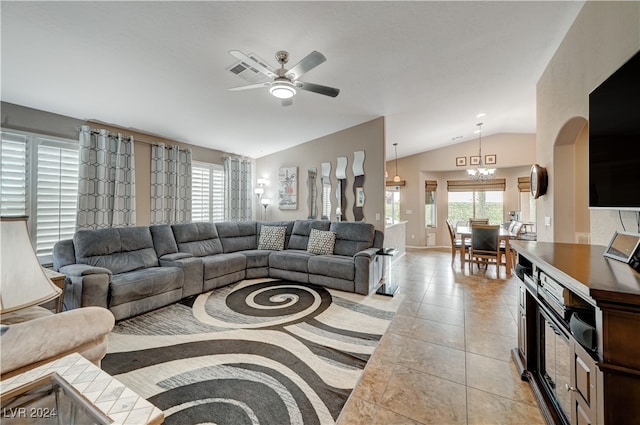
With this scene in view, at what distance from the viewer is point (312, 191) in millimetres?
5598

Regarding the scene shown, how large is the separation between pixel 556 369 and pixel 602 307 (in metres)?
0.81

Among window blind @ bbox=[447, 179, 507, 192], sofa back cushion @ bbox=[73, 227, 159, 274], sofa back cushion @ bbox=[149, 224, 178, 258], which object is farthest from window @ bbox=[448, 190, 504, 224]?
sofa back cushion @ bbox=[73, 227, 159, 274]

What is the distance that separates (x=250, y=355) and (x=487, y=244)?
4699 mm

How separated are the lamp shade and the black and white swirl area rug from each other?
1029 mm

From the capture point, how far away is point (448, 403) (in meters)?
1.70

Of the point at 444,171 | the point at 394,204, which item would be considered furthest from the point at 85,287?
the point at 444,171

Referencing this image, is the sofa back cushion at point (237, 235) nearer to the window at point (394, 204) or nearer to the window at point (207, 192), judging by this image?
the window at point (207, 192)

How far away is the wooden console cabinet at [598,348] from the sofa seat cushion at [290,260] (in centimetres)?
311

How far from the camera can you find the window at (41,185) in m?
3.03

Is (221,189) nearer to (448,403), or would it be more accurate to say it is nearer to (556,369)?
(448,403)

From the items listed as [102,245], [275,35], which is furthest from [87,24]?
[102,245]

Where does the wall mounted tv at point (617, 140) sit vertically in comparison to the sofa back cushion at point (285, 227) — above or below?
above

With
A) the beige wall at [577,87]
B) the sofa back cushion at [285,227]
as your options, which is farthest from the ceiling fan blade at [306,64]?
the sofa back cushion at [285,227]

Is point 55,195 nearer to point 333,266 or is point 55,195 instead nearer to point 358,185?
point 333,266
